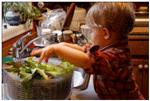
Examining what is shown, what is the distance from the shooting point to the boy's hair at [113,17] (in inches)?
35.2

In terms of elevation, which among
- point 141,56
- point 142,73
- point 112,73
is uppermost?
point 112,73

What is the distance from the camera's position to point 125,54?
889mm

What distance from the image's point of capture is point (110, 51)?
87 cm

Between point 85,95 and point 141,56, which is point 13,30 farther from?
point 141,56

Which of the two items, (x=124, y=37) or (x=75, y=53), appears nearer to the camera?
(x=75, y=53)

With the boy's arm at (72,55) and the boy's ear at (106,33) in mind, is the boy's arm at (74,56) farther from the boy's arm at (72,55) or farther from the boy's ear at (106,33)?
the boy's ear at (106,33)

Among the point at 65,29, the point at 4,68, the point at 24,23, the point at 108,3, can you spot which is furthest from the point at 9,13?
the point at 108,3

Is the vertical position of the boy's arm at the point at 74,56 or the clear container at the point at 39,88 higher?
the boy's arm at the point at 74,56

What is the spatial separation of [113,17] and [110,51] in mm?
107

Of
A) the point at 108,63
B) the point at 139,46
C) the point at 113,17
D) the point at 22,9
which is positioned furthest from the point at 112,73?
the point at 139,46

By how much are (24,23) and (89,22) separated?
0.92 metres

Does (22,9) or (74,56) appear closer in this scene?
(74,56)

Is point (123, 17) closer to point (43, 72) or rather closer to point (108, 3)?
point (108, 3)

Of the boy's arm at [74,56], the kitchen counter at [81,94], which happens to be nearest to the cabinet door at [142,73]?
the kitchen counter at [81,94]
